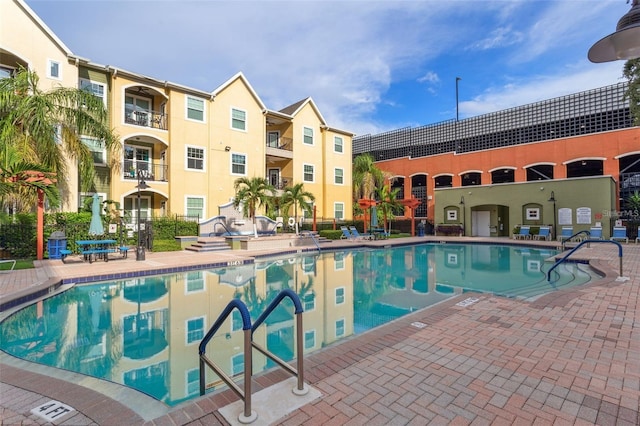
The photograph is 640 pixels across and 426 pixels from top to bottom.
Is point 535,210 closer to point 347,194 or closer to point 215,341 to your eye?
point 347,194

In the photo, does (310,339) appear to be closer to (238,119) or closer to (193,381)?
(193,381)

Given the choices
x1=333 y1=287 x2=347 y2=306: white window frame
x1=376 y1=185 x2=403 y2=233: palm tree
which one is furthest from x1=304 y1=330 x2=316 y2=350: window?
x1=376 y1=185 x2=403 y2=233: palm tree

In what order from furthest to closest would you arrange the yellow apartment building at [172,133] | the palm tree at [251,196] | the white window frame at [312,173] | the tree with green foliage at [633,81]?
the white window frame at [312,173] < the palm tree at [251,196] < the yellow apartment building at [172,133] < the tree with green foliage at [633,81]

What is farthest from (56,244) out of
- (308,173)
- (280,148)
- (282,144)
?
(308,173)

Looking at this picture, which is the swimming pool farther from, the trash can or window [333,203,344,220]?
window [333,203,344,220]

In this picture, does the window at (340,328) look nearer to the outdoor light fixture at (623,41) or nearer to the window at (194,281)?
the window at (194,281)

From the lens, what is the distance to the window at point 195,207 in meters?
19.5

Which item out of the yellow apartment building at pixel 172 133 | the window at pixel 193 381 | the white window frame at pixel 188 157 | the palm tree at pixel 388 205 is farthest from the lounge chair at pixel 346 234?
the window at pixel 193 381

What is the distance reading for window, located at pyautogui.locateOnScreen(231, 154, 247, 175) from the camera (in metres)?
21.6

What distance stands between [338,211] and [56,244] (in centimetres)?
1952

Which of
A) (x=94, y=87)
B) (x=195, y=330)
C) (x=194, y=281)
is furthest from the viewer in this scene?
(x=94, y=87)

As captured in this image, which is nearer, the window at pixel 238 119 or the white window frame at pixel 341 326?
the white window frame at pixel 341 326

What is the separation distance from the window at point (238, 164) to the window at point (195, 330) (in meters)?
16.2

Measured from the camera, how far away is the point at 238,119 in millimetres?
22109
